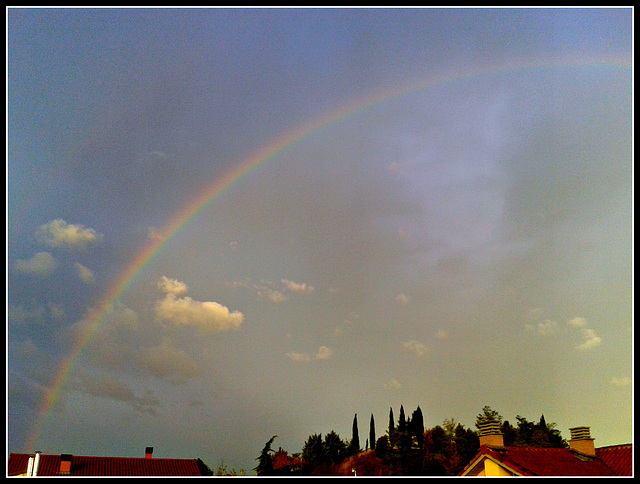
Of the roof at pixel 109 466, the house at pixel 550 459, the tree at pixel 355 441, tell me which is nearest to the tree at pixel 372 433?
the tree at pixel 355 441

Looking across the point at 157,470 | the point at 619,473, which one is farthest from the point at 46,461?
the point at 619,473

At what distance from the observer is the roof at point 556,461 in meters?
20.5

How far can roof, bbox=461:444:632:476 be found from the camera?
20.5 m

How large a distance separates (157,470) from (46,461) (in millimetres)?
7171

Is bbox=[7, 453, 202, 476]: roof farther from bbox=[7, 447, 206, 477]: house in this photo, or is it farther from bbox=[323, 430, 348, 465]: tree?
bbox=[323, 430, 348, 465]: tree

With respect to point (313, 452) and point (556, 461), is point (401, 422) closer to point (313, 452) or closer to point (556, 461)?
point (313, 452)

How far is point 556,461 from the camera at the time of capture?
21844 millimetres

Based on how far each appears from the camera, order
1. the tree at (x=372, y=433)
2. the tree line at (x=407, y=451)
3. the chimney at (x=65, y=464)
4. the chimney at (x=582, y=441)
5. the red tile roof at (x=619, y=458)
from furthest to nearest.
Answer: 1. the tree at (x=372, y=433)
2. the tree line at (x=407, y=451)
3. the chimney at (x=65, y=464)
4. the chimney at (x=582, y=441)
5. the red tile roof at (x=619, y=458)

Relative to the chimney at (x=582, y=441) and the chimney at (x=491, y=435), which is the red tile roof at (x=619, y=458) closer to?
the chimney at (x=582, y=441)

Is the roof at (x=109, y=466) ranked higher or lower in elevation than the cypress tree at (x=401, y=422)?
lower

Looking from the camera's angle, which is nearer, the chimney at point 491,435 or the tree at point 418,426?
the chimney at point 491,435

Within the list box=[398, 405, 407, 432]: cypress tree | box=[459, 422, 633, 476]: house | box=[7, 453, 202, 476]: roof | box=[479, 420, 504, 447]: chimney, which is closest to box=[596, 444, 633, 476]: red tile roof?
box=[459, 422, 633, 476]: house

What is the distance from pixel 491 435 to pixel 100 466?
27.5 metres

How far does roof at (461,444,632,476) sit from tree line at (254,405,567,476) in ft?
97.1
